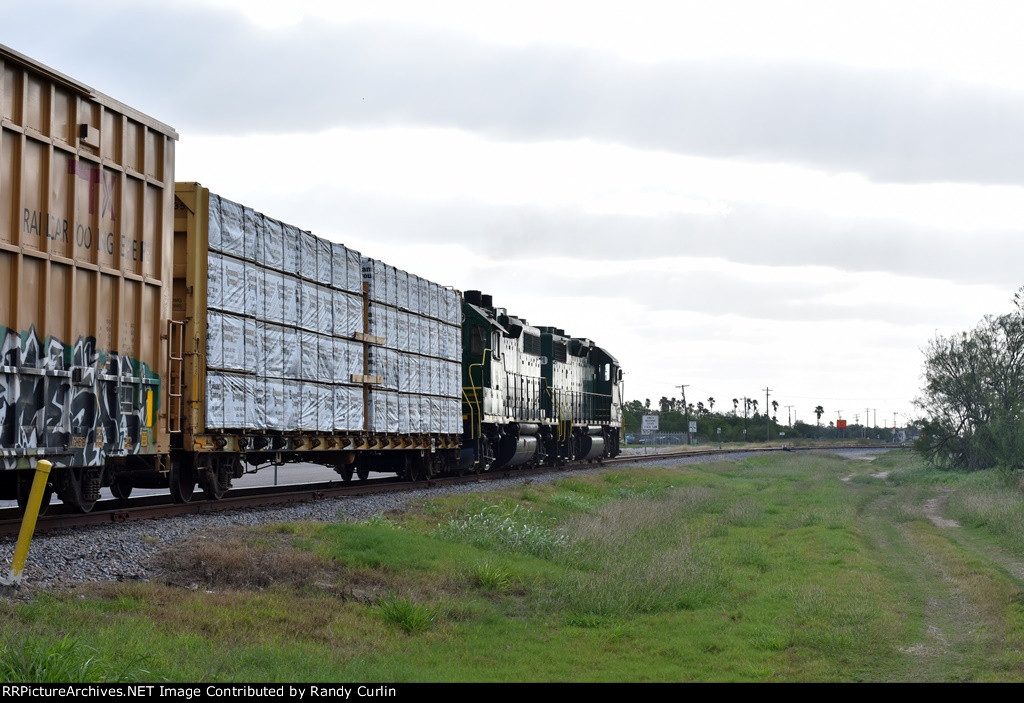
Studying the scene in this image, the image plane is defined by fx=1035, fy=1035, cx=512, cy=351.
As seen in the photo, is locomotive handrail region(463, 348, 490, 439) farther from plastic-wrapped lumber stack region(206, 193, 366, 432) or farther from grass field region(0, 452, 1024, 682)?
grass field region(0, 452, 1024, 682)

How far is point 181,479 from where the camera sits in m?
16.1

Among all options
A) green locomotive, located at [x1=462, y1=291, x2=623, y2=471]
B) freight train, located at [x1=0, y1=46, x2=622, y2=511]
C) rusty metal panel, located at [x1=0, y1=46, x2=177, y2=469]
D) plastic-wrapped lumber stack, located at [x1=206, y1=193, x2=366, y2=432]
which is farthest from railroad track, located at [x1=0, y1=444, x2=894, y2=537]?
green locomotive, located at [x1=462, y1=291, x2=623, y2=471]

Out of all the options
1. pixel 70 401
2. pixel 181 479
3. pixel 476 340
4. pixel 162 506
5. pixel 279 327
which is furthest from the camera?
pixel 476 340

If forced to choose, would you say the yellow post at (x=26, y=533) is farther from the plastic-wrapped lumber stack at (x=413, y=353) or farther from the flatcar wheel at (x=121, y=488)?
the plastic-wrapped lumber stack at (x=413, y=353)

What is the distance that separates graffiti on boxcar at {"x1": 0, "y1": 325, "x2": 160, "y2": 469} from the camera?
11070 mm

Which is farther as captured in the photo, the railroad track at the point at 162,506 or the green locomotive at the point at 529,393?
the green locomotive at the point at 529,393

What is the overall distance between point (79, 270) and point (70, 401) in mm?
1517

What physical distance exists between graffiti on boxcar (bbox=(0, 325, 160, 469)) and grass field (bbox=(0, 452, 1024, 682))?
1968 millimetres

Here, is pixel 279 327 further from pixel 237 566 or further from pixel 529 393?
pixel 529 393

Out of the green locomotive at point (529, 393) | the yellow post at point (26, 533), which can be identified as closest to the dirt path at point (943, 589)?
the yellow post at point (26, 533)

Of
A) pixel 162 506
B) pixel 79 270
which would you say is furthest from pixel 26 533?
pixel 162 506

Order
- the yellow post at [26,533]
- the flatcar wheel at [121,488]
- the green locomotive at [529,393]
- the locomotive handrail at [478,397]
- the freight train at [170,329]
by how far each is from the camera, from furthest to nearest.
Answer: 1. the green locomotive at [529,393]
2. the locomotive handrail at [478,397]
3. the flatcar wheel at [121,488]
4. the freight train at [170,329]
5. the yellow post at [26,533]

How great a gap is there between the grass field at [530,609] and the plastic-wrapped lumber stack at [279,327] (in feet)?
9.21

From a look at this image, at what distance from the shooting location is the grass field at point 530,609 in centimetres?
792
